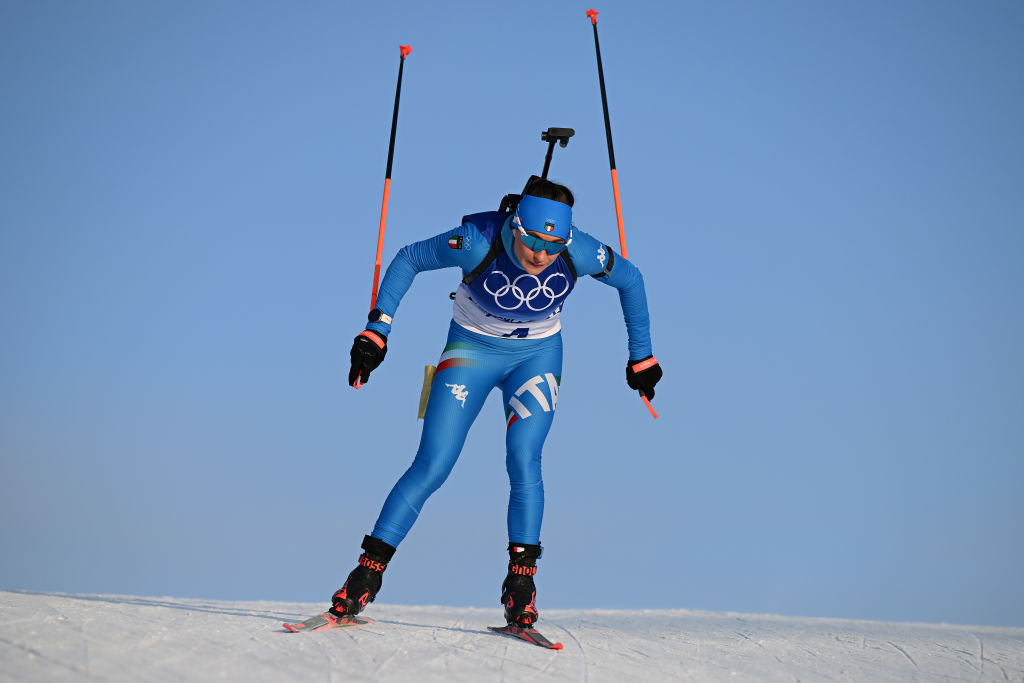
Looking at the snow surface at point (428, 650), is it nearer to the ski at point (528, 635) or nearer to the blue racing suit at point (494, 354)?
the ski at point (528, 635)

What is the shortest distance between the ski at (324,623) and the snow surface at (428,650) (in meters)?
0.06

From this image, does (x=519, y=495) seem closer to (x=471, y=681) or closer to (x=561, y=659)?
(x=561, y=659)

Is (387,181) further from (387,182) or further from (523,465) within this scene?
(523,465)

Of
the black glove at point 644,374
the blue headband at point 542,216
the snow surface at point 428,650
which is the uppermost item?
the blue headband at point 542,216

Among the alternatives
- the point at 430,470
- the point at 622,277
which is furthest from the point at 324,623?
the point at 622,277

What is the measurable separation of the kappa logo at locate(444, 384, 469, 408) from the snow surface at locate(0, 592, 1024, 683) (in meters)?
1.31

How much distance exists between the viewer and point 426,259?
572cm

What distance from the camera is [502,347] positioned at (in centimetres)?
585

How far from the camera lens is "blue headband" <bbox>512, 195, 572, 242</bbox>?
5461mm

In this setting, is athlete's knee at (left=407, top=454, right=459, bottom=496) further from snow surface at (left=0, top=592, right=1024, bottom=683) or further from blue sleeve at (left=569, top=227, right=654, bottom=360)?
blue sleeve at (left=569, top=227, right=654, bottom=360)

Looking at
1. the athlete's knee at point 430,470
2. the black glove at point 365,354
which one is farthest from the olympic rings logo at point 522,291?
the athlete's knee at point 430,470

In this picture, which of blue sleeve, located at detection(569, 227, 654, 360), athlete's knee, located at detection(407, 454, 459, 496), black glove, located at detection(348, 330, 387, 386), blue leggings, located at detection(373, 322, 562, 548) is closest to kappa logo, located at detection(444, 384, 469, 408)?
blue leggings, located at detection(373, 322, 562, 548)

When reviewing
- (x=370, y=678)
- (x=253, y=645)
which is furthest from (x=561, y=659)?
(x=253, y=645)

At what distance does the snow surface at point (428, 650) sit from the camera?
463 cm
